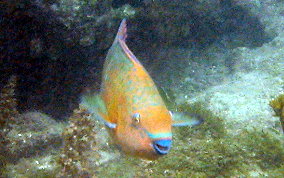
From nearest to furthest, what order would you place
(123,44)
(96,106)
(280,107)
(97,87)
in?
(96,106), (123,44), (280,107), (97,87)

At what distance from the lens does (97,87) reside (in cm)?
692

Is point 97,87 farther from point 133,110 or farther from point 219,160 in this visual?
point 133,110

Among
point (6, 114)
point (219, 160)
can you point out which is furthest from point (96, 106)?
point (6, 114)

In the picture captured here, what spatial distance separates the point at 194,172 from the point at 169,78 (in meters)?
4.72

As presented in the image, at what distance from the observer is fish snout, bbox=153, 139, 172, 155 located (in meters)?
1.69

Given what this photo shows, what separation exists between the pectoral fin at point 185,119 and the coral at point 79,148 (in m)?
3.14

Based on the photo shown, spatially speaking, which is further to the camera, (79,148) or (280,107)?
(79,148)

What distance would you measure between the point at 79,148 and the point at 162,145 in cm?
365

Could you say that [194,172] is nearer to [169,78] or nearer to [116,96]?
[116,96]

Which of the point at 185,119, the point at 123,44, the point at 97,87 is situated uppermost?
the point at 123,44

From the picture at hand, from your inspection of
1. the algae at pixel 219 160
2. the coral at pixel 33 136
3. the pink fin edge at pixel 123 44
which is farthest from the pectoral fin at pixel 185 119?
the coral at pixel 33 136

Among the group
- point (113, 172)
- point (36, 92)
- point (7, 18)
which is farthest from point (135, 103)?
point (36, 92)

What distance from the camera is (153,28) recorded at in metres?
7.75

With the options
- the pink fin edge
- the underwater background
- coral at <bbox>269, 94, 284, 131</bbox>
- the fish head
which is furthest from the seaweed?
coral at <bbox>269, 94, 284, 131</bbox>
